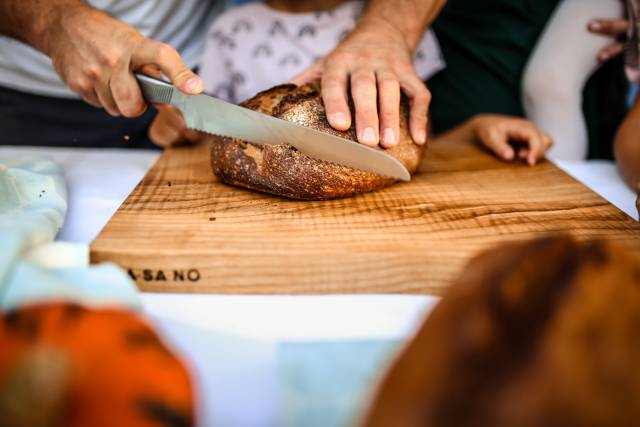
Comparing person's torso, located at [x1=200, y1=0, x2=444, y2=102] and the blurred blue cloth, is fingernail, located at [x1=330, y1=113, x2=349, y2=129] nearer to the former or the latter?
the blurred blue cloth

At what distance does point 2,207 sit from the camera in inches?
40.0

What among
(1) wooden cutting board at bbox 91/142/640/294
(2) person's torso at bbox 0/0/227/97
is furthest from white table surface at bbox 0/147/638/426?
Answer: (2) person's torso at bbox 0/0/227/97

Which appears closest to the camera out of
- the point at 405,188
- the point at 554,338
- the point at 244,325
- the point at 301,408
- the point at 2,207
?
the point at 554,338

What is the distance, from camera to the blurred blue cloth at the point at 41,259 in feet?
2.31

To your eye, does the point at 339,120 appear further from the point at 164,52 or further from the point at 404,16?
the point at 404,16

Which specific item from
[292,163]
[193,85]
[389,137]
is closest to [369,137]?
[389,137]

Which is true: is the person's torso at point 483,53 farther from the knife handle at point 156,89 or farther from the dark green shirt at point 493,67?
the knife handle at point 156,89

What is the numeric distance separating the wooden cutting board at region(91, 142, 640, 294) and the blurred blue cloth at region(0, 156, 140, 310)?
3.3 inches

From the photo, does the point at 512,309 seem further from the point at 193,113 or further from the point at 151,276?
the point at 193,113

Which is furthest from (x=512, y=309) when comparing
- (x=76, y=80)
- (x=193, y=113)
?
(x=76, y=80)

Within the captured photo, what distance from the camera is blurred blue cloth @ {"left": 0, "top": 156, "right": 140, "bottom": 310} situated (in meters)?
0.70

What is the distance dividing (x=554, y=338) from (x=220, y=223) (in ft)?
2.20

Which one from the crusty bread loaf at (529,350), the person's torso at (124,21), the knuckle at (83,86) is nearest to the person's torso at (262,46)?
the person's torso at (124,21)

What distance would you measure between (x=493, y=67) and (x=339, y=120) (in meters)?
1.06
